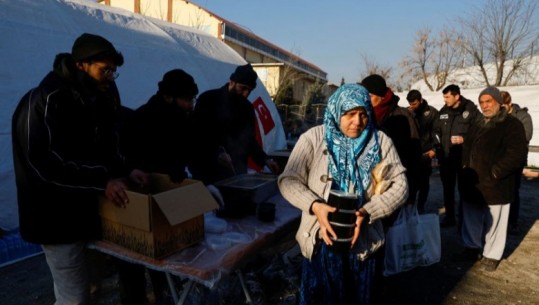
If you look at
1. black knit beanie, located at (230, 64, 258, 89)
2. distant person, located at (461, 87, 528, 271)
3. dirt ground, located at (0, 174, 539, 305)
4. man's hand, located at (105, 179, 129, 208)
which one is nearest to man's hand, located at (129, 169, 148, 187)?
man's hand, located at (105, 179, 129, 208)

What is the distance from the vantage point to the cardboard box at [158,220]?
62.7 inches

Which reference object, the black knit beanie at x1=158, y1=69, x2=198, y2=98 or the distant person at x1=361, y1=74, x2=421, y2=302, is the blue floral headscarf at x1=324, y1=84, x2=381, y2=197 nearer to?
the distant person at x1=361, y1=74, x2=421, y2=302

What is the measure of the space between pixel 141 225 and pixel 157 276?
5.26 feet

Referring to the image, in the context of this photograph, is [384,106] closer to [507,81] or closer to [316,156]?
[316,156]

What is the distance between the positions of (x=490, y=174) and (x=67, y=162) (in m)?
3.62

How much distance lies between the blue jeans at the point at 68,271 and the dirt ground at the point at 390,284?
0.79 metres


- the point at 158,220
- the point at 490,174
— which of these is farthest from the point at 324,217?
the point at 490,174

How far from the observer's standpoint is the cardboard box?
5.23ft

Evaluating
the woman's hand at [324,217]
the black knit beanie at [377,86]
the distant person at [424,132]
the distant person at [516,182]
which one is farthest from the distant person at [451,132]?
the woman's hand at [324,217]

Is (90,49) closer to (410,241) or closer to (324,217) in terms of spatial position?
(324,217)

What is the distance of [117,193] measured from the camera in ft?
5.55

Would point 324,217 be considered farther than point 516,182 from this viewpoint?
No

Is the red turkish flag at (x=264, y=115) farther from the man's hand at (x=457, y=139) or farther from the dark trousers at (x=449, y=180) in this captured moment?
the man's hand at (x=457, y=139)

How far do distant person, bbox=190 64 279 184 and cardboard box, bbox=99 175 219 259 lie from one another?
1.42 metres
